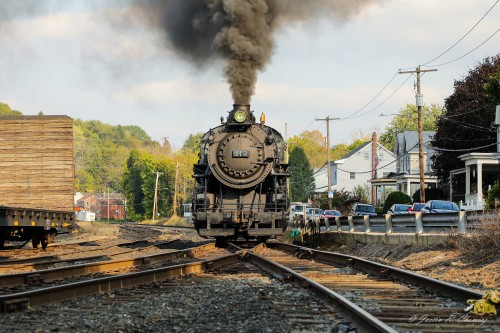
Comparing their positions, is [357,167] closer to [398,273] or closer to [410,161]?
[410,161]

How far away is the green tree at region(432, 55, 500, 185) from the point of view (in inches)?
2146

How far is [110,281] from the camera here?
10.7 m

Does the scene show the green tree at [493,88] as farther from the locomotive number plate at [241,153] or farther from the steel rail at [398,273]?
the steel rail at [398,273]

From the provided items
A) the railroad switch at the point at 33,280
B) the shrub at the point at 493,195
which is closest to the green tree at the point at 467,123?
the shrub at the point at 493,195

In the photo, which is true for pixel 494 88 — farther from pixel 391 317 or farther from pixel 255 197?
pixel 391 317

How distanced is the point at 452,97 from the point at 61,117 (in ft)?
129

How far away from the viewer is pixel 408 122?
121875 mm

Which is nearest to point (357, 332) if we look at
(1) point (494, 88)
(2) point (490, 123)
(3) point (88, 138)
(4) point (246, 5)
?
(4) point (246, 5)

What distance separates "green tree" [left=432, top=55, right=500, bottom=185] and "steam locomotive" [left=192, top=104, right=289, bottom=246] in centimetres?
3326

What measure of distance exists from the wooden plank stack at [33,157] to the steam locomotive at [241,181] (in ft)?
20.7

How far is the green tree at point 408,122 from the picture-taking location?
115188mm

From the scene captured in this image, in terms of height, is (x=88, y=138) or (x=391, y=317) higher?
(x=88, y=138)

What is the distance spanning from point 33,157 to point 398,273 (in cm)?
1860

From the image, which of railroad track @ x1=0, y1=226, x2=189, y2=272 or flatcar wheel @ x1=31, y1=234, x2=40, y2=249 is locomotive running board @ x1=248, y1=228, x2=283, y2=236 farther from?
flatcar wheel @ x1=31, y1=234, x2=40, y2=249
